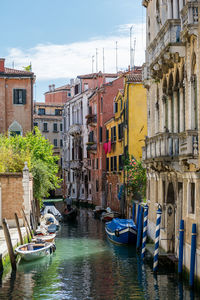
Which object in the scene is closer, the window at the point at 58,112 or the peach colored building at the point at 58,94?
the window at the point at 58,112

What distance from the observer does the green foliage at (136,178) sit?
24.8 metres

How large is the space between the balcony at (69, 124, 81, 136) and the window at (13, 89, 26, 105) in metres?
16.9

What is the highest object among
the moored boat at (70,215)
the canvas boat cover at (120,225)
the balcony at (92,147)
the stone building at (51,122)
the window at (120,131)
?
the stone building at (51,122)

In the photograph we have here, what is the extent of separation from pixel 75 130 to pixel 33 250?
2977cm

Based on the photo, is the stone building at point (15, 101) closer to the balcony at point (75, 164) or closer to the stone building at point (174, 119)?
the stone building at point (174, 119)

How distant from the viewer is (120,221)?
21.5m

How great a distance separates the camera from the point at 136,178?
25016 mm

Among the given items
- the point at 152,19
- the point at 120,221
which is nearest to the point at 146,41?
the point at 152,19

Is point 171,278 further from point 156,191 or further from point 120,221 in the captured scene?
point 120,221

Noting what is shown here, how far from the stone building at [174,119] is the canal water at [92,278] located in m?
1.01

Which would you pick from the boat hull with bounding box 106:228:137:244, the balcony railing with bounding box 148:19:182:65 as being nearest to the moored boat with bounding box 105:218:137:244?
the boat hull with bounding box 106:228:137:244

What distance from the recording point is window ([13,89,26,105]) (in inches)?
1137

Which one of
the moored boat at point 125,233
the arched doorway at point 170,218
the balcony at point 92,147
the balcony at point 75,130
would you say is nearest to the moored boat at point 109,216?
the moored boat at point 125,233

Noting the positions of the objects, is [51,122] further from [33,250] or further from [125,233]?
[33,250]
